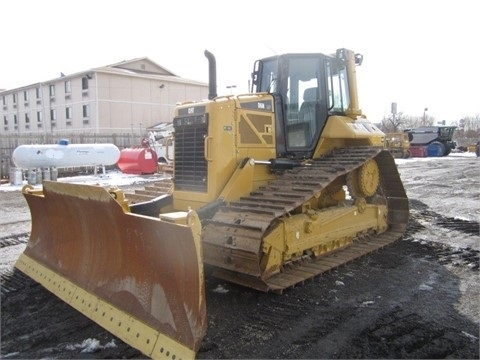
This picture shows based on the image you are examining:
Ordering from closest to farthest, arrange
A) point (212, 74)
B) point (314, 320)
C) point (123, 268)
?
point (314, 320) < point (123, 268) < point (212, 74)

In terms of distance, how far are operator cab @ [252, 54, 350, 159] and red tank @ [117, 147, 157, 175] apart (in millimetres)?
13187

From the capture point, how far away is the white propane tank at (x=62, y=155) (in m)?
16.0

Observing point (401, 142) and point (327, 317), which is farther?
point (401, 142)

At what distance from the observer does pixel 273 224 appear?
483 centimetres

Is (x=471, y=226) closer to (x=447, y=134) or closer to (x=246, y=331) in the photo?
(x=246, y=331)

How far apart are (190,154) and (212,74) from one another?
1.27 meters

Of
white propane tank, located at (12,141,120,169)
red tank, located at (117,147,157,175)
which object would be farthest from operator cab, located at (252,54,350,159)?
red tank, located at (117,147,157,175)

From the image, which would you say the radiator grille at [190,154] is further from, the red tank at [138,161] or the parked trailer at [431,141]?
the parked trailer at [431,141]

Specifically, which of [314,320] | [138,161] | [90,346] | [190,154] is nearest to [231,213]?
[190,154]

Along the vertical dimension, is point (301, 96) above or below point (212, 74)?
below

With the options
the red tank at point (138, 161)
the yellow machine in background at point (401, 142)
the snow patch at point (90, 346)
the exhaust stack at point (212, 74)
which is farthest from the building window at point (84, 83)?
the snow patch at point (90, 346)

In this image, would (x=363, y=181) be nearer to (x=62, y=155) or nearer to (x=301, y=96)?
(x=301, y=96)

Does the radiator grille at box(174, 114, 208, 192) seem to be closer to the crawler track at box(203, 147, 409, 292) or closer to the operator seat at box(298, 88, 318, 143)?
the crawler track at box(203, 147, 409, 292)

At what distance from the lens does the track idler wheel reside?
21.4ft
